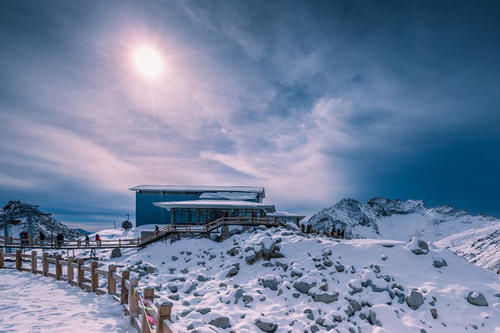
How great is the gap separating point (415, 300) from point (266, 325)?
737cm

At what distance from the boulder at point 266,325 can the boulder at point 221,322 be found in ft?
4.38

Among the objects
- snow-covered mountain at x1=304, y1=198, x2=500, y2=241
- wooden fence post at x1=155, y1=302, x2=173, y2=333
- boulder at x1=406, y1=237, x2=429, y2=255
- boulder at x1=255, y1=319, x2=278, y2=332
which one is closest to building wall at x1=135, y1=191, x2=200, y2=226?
boulder at x1=406, y1=237, x2=429, y2=255

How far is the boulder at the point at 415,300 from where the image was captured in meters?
13.2

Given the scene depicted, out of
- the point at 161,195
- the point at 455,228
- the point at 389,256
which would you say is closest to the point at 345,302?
the point at 389,256

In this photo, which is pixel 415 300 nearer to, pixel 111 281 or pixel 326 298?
pixel 326 298

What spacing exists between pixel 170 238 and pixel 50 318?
63.0 feet

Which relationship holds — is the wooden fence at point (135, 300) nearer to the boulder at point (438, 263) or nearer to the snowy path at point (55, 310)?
the snowy path at point (55, 310)

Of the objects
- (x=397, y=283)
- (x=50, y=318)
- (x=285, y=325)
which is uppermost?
(x=50, y=318)

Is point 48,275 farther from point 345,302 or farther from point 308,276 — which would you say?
point 345,302

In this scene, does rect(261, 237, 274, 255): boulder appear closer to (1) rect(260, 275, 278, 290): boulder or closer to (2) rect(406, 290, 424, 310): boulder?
(1) rect(260, 275, 278, 290): boulder

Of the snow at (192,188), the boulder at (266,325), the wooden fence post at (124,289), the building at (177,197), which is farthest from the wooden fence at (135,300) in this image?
the snow at (192,188)

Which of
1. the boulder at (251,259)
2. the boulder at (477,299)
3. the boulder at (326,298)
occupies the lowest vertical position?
the boulder at (326,298)

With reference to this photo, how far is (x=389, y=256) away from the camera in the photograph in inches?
682

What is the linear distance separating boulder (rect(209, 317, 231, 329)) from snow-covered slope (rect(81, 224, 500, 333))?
4 cm
